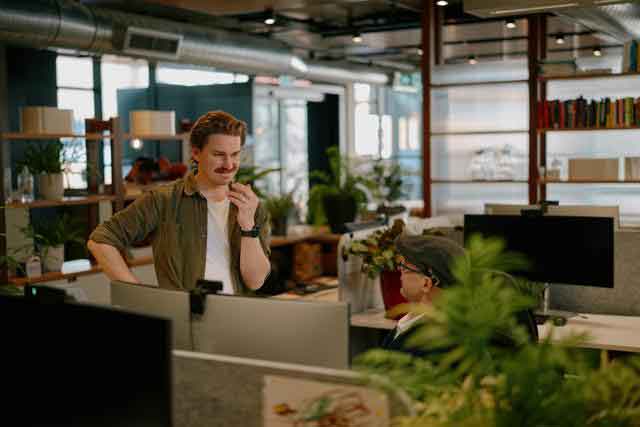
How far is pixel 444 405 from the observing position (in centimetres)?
123

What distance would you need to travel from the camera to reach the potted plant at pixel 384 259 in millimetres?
3912

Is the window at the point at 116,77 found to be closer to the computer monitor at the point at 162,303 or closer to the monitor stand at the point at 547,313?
the monitor stand at the point at 547,313

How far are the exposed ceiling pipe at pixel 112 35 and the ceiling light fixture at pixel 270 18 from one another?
0.82ft

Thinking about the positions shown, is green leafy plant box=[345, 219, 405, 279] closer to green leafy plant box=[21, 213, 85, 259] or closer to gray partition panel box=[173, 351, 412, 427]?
gray partition panel box=[173, 351, 412, 427]

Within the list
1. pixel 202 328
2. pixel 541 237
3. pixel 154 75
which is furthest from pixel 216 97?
pixel 202 328

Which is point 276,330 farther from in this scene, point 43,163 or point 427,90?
point 427,90

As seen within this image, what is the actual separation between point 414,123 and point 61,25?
10187 millimetres

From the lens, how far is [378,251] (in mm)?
3971

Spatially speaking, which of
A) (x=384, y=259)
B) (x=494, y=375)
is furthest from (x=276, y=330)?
(x=384, y=259)

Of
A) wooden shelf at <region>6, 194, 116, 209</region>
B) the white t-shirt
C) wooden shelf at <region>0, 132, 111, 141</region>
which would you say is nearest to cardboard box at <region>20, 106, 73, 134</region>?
wooden shelf at <region>0, 132, 111, 141</region>

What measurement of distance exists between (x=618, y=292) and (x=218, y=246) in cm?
207

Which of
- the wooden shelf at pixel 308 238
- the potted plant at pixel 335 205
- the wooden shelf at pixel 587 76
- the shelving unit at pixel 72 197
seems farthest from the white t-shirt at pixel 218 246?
the potted plant at pixel 335 205

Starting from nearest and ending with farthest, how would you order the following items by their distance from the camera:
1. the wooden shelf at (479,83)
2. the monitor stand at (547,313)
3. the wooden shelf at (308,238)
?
the monitor stand at (547,313)
the wooden shelf at (479,83)
the wooden shelf at (308,238)

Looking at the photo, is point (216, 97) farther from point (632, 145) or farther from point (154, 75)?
point (632, 145)
